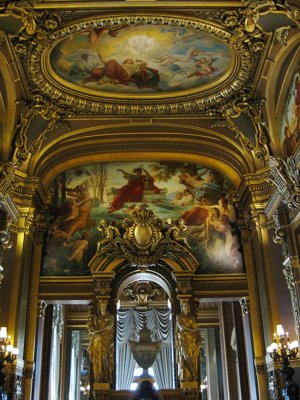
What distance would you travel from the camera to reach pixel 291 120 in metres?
10.8

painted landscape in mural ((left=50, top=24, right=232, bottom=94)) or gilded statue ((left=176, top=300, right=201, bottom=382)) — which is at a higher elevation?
painted landscape in mural ((left=50, top=24, right=232, bottom=94))

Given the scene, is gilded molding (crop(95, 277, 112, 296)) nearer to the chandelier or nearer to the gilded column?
the gilded column

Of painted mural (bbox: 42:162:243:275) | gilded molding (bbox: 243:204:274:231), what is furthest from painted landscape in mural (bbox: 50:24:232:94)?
gilded molding (bbox: 243:204:274:231)

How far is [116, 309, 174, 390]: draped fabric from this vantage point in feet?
62.7

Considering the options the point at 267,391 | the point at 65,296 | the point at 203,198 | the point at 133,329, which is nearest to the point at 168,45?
the point at 203,198

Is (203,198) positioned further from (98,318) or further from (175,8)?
(175,8)

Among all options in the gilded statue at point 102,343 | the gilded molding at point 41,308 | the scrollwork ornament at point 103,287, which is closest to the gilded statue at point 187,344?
the gilded statue at point 102,343

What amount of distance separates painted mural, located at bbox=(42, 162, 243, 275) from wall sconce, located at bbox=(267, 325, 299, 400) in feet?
10.9

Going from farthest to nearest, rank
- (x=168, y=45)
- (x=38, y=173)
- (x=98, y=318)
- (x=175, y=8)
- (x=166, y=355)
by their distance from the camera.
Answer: (x=166, y=355) → (x=38, y=173) → (x=98, y=318) → (x=168, y=45) → (x=175, y=8)

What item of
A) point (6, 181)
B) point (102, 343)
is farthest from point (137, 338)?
point (6, 181)

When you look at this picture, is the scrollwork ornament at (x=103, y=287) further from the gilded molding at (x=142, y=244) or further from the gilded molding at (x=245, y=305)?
the gilded molding at (x=245, y=305)

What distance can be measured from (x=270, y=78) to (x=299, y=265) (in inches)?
169

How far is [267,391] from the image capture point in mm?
11250

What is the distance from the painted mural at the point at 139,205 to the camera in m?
13.2
